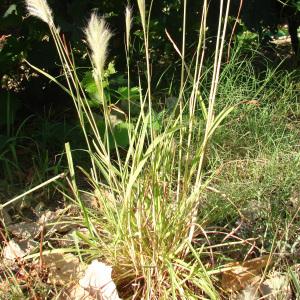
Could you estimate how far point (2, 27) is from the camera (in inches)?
104

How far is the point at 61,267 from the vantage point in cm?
187

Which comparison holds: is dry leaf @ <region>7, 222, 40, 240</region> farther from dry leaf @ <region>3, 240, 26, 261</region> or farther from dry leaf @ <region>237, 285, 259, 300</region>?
dry leaf @ <region>237, 285, 259, 300</region>

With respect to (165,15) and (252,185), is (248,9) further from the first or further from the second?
(252,185)

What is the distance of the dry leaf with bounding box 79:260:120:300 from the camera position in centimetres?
169

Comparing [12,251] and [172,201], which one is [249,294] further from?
[12,251]

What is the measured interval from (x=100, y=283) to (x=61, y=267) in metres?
0.22

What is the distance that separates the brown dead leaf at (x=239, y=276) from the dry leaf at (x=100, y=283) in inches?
14.3

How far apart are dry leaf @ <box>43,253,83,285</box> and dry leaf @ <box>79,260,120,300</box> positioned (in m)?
0.13

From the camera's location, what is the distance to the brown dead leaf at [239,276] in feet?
5.92

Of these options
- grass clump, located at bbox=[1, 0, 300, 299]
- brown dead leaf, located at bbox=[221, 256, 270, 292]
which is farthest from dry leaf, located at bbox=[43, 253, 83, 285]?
brown dead leaf, located at bbox=[221, 256, 270, 292]

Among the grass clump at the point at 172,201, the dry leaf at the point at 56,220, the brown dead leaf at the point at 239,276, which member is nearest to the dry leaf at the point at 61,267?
the grass clump at the point at 172,201

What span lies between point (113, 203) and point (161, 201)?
0.18 m

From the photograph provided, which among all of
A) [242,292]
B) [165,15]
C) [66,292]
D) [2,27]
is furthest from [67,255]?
[165,15]

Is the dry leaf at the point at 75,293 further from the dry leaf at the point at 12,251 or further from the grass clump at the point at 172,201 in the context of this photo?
the dry leaf at the point at 12,251
